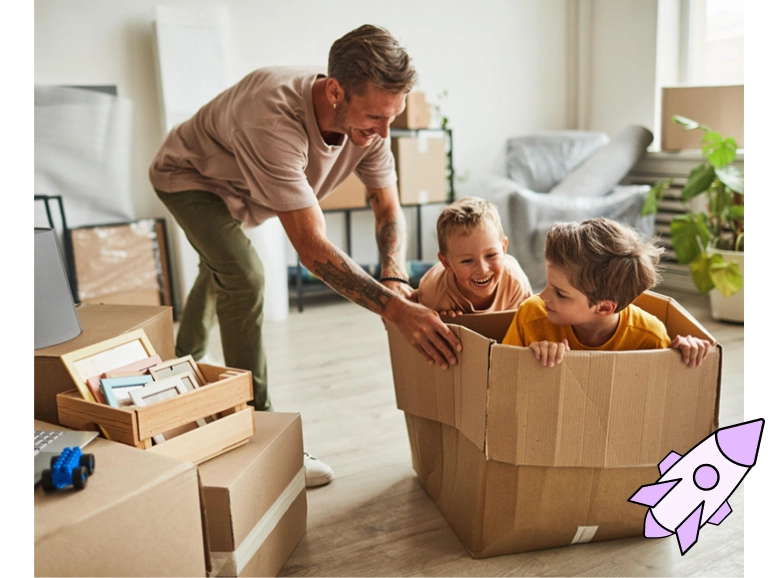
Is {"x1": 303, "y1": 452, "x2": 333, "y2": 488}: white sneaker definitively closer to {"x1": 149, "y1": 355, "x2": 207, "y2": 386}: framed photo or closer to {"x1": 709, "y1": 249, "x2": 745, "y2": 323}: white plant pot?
{"x1": 149, "y1": 355, "x2": 207, "y2": 386}: framed photo

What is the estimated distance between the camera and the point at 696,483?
1409mm

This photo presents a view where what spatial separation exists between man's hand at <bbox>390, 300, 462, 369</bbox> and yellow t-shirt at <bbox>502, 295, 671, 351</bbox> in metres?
0.14

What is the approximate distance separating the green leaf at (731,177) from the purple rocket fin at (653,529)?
7.29 feet

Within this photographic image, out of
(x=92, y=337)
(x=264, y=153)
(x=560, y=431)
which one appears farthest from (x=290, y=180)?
(x=560, y=431)

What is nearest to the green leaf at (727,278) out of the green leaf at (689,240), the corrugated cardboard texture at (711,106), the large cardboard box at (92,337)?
the green leaf at (689,240)

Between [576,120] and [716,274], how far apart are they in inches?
89.0

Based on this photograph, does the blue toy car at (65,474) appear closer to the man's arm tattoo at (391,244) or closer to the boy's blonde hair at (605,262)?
the boy's blonde hair at (605,262)

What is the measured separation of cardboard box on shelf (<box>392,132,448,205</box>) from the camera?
157 inches

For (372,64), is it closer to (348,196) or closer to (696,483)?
(696,483)

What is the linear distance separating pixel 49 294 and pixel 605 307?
3.73 feet

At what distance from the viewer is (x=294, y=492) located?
5.20 ft

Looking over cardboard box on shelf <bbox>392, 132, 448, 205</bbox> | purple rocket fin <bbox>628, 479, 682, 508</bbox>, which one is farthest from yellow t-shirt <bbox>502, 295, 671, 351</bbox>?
cardboard box on shelf <bbox>392, 132, 448, 205</bbox>
